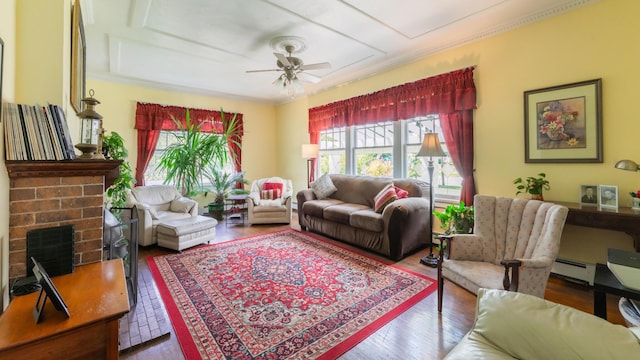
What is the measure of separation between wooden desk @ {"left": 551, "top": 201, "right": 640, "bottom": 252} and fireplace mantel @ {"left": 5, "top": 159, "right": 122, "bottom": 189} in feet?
12.0

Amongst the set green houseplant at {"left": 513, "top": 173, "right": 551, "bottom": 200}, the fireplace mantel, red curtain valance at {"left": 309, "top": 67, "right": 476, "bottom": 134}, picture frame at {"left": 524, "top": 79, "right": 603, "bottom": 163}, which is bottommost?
green houseplant at {"left": 513, "top": 173, "right": 551, "bottom": 200}

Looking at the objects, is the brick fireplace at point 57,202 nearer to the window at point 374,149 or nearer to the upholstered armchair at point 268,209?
the upholstered armchair at point 268,209

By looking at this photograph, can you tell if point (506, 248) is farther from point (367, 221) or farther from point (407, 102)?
point (407, 102)

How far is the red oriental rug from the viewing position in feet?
5.88

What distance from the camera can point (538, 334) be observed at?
102 centimetres

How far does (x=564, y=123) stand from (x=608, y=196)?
2.61 feet

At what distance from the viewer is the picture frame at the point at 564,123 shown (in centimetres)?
256

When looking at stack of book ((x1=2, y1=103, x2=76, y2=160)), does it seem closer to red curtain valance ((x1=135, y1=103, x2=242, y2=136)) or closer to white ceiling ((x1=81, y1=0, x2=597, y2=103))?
white ceiling ((x1=81, y1=0, x2=597, y2=103))

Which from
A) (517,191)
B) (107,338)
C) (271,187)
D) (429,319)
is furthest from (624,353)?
(271,187)

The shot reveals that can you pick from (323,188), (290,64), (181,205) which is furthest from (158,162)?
(290,64)

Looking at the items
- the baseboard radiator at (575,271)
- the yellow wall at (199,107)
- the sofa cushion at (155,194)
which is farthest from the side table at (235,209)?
the baseboard radiator at (575,271)

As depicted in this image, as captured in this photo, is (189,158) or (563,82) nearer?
(563,82)

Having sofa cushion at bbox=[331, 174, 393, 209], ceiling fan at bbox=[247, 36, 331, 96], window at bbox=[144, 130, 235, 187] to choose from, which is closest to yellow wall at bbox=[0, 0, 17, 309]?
ceiling fan at bbox=[247, 36, 331, 96]

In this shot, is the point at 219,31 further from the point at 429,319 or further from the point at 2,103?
the point at 429,319
